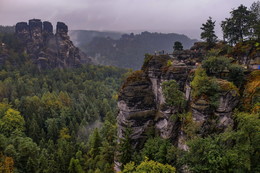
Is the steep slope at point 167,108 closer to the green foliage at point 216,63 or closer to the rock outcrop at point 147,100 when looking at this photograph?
the rock outcrop at point 147,100

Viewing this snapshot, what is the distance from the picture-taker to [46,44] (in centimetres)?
14500

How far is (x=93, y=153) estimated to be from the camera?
154 feet

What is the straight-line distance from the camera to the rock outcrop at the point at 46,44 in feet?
452

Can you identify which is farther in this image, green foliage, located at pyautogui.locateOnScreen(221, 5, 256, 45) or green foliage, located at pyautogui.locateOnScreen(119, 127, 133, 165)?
green foliage, located at pyautogui.locateOnScreen(221, 5, 256, 45)

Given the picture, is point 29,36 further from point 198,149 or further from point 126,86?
point 198,149

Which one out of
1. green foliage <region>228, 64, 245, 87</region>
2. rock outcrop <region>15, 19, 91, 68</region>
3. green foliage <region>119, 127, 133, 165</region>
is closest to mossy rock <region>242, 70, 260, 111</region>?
green foliage <region>228, 64, 245, 87</region>

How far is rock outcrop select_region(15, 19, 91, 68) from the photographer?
137875 mm

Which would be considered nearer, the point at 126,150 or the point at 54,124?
the point at 126,150

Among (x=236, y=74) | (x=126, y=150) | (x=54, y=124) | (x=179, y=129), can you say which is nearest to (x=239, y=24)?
(x=236, y=74)

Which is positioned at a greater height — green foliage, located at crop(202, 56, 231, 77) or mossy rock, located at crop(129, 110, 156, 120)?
green foliage, located at crop(202, 56, 231, 77)

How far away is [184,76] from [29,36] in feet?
486

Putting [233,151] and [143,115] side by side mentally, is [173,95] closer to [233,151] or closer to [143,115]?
[143,115]

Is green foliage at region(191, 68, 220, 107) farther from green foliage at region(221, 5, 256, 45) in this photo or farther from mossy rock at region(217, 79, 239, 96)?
green foliage at region(221, 5, 256, 45)

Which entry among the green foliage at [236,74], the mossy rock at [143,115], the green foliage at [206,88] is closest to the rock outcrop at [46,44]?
the mossy rock at [143,115]
